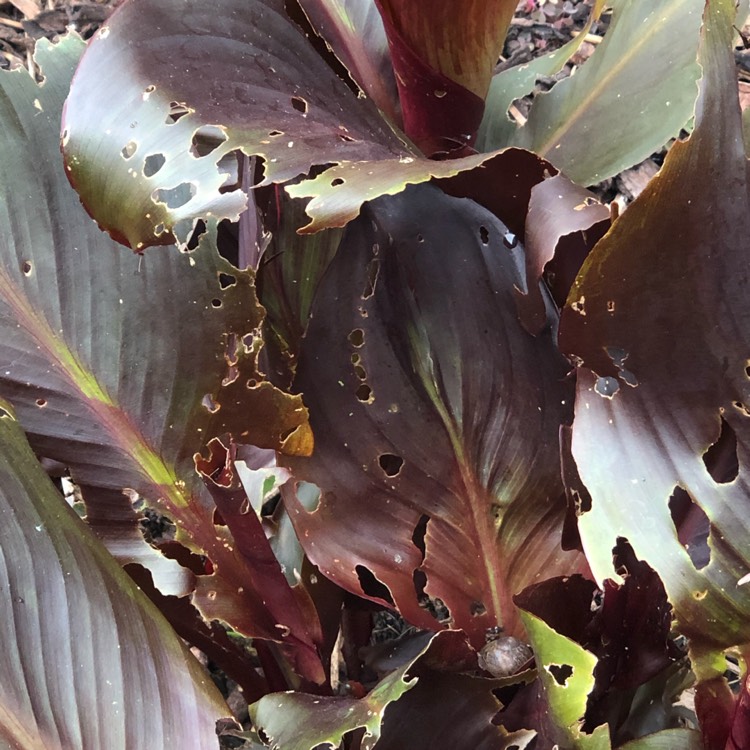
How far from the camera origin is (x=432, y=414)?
2.15 feet

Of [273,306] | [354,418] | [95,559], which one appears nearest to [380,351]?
[354,418]

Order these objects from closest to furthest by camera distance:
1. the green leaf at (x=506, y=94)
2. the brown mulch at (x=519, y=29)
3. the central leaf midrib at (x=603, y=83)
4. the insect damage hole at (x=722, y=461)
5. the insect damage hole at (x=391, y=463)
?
1. the insect damage hole at (x=722, y=461)
2. the insect damage hole at (x=391, y=463)
3. the central leaf midrib at (x=603, y=83)
4. the green leaf at (x=506, y=94)
5. the brown mulch at (x=519, y=29)

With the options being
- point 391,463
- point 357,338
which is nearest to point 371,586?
point 391,463

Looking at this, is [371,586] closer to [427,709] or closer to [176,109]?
[427,709]

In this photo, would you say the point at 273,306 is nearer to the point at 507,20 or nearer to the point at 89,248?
the point at 89,248

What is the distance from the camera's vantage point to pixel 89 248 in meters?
0.65

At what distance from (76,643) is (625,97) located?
729mm

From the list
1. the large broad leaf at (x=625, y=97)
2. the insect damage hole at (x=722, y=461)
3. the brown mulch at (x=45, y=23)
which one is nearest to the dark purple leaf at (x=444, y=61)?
the large broad leaf at (x=625, y=97)

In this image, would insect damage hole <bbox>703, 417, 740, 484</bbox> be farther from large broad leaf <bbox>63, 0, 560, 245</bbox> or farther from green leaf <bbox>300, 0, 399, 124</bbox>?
green leaf <bbox>300, 0, 399, 124</bbox>

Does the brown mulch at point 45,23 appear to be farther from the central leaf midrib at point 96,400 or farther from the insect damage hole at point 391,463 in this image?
the insect damage hole at point 391,463

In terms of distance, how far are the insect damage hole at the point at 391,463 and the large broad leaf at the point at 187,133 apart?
0.26 meters

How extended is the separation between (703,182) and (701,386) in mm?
134

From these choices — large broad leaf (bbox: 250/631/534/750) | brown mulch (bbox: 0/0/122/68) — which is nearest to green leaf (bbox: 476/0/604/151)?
large broad leaf (bbox: 250/631/534/750)

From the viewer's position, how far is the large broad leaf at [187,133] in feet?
1.59
